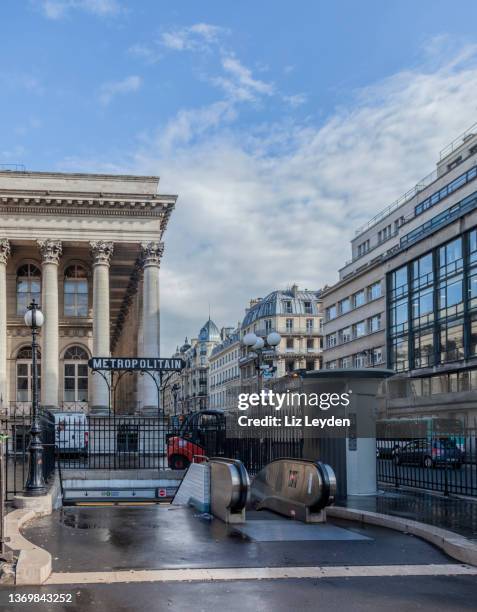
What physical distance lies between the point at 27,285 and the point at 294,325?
6894cm

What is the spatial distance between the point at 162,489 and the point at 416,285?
121 feet

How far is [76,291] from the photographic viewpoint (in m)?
44.1

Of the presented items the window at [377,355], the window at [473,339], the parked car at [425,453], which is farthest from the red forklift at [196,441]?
the window at [377,355]

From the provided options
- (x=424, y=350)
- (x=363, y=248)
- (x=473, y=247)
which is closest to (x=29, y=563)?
(x=473, y=247)

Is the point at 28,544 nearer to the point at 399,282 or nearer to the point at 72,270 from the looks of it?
the point at 72,270

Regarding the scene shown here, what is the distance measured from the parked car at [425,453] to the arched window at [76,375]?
82.5 ft

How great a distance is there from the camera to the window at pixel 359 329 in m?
64.9

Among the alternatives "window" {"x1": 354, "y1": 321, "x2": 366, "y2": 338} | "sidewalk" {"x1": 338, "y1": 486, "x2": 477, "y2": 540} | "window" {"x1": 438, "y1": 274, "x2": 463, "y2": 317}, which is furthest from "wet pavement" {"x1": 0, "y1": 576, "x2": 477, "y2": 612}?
"window" {"x1": 354, "y1": 321, "x2": 366, "y2": 338}

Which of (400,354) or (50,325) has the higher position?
(50,325)

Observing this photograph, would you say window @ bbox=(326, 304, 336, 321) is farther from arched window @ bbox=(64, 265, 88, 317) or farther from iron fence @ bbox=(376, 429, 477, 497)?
iron fence @ bbox=(376, 429, 477, 497)

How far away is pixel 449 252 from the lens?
4847cm

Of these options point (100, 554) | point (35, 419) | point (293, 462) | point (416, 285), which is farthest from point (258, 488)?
point (416, 285)

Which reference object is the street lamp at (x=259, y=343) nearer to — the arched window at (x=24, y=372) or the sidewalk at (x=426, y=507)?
the sidewalk at (x=426, y=507)

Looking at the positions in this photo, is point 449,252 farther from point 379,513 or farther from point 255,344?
point 379,513
